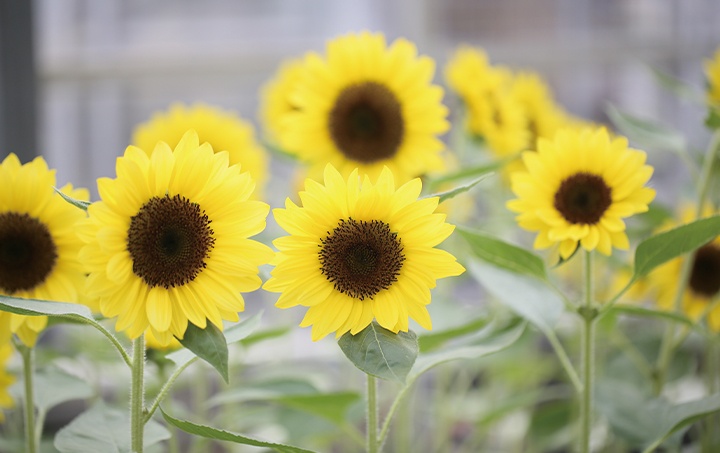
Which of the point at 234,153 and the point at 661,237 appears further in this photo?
the point at 234,153

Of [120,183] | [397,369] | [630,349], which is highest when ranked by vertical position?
[120,183]

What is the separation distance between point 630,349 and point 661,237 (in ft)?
1.21

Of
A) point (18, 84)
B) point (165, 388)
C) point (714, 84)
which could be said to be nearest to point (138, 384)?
point (165, 388)

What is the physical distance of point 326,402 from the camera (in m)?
0.63

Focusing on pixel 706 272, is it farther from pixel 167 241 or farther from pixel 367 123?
pixel 167 241

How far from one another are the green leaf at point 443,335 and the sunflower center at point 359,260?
16 centimetres

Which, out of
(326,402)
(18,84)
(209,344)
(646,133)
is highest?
(18,84)

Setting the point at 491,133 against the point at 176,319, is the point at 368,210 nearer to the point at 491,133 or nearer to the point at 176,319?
the point at 176,319

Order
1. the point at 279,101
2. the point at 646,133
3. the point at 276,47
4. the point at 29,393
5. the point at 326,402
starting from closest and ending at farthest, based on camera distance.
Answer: the point at 29,393 < the point at 326,402 < the point at 646,133 < the point at 279,101 < the point at 276,47

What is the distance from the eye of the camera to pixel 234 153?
88 centimetres

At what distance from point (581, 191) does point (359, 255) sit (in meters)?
0.19

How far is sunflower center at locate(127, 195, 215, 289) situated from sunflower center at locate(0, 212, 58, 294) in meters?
0.11

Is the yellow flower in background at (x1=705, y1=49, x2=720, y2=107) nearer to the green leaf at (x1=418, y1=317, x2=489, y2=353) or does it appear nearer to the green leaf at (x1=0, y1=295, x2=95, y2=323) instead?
the green leaf at (x1=418, y1=317, x2=489, y2=353)

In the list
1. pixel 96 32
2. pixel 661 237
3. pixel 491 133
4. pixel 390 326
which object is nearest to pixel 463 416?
pixel 491 133
